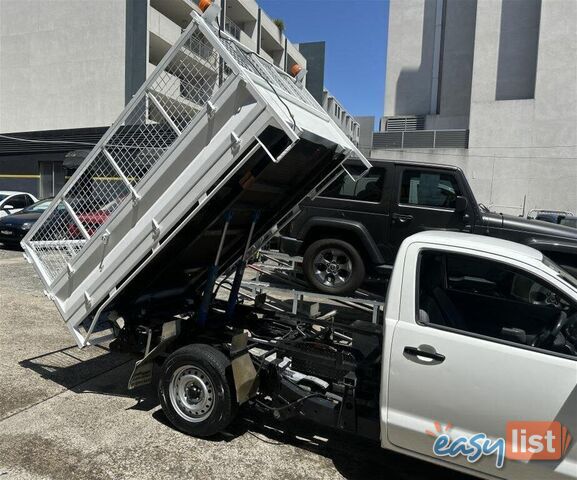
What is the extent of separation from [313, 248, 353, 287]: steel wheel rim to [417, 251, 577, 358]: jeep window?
2.77 m

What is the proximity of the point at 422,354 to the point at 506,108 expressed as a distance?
1140 inches

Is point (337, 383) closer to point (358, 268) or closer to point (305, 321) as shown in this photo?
point (305, 321)

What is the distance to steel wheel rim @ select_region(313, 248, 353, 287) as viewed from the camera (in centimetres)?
684

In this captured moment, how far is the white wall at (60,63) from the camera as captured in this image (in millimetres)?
28562

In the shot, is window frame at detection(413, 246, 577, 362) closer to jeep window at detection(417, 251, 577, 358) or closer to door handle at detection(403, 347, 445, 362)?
jeep window at detection(417, 251, 577, 358)

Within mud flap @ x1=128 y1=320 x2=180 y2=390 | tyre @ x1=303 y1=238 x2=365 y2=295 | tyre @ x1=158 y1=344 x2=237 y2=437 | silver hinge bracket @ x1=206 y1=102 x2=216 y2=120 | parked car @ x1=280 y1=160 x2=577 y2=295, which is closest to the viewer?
silver hinge bracket @ x1=206 y1=102 x2=216 y2=120

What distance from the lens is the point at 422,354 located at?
9.79 ft

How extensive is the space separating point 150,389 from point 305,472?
1941 millimetres

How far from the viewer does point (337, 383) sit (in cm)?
343

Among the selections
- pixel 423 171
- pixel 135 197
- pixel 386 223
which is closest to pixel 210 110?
pixel 135 197

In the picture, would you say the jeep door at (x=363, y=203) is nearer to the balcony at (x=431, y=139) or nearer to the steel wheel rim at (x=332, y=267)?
the steel wheel rim at (x=332, y=267)

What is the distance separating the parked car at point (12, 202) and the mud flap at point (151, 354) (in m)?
13.7

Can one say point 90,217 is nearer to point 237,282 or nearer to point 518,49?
point 237,282

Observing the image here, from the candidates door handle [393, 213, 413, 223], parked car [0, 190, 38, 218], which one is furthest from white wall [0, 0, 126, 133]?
door handle [393, 213, 413, 223]
